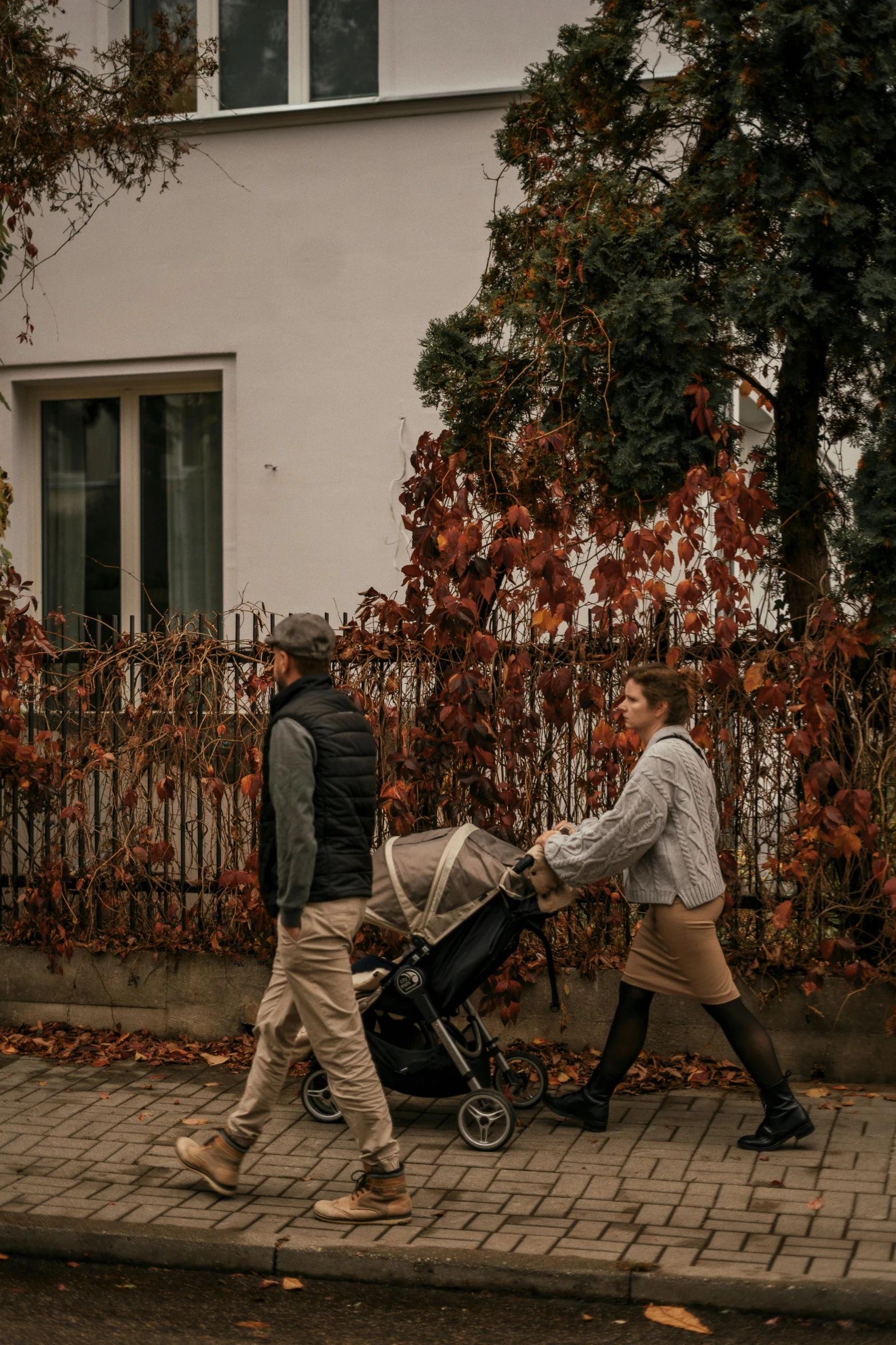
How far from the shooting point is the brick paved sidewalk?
4.95 meters

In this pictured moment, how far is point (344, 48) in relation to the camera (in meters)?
11.3

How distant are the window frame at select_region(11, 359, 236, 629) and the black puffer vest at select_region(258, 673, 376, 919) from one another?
6420 millimetres

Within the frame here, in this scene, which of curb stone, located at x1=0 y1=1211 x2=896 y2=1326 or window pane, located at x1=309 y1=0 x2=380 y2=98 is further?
window pane, located at x1=309 y1=0 x2=380 y2=98

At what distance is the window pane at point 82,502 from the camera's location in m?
12.0

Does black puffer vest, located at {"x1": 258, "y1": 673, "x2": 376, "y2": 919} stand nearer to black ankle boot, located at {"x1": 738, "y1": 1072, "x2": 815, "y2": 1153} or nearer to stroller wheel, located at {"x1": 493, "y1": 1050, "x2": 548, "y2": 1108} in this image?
stroller wheel, located at {"x1": 493, "y1": 1050, "x2": 548, "y2": 1108}

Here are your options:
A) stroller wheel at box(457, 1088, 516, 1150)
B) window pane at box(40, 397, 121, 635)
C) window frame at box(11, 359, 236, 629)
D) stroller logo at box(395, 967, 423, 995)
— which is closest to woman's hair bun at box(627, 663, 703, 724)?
stroller logo at box(395, 967, 423, 995)

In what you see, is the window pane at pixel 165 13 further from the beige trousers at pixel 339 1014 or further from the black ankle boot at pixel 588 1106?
the black ankle boot at pixel 588 1106

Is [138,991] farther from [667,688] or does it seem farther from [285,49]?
[285,49]

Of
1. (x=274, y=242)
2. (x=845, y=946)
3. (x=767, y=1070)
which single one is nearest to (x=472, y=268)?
(x=274, y=242)

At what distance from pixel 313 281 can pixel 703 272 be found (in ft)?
15.3

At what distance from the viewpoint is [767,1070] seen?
5.83 m

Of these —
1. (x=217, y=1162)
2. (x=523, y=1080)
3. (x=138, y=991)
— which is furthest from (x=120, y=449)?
(x=217, y=1162)

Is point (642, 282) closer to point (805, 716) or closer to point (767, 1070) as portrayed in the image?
point (805, 716)

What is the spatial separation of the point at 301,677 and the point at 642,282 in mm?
2628
